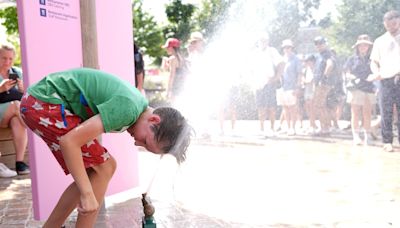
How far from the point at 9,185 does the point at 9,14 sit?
378 inches

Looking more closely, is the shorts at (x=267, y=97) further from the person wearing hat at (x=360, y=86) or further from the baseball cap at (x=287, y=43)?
the person wearing hat at (x=360, y=86)

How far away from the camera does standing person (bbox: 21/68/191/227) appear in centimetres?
220

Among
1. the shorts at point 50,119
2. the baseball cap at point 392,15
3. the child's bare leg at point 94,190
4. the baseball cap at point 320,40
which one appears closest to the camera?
the shorts at point 50,119

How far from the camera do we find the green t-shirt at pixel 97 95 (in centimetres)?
223

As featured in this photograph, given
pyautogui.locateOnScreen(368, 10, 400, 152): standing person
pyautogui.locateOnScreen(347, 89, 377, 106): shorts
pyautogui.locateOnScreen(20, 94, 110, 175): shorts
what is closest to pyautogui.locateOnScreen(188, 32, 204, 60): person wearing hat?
pyautogui.locateOnScreen(347, 89, 377, 106): shorts

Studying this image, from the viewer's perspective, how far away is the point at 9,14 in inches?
532

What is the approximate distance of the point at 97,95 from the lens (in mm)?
2383

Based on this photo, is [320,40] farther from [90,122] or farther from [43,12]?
[90,122]

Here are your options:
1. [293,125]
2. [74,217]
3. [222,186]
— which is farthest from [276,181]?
[293,125]

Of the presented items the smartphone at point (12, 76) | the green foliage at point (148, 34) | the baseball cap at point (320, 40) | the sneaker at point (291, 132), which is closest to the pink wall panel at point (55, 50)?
the smartphone at point (12, 76)

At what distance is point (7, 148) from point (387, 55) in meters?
4.81

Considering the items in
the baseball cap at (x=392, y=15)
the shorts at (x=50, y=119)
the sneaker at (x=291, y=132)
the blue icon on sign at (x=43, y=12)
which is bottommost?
the sneaker at (x=291, y=132)

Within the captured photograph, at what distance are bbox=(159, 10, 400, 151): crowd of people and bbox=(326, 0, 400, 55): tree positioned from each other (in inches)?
6.8

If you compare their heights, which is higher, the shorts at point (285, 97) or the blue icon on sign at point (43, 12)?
the blue icon on sign at point (43, 12)
